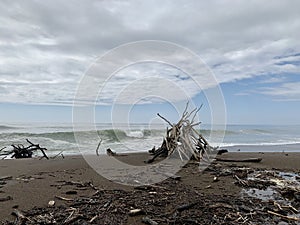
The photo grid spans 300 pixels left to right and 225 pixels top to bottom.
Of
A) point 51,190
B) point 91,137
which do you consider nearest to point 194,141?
point 51,190

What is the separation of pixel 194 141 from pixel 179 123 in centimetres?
83

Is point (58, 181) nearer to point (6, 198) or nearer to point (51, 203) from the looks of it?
point (6, 198)

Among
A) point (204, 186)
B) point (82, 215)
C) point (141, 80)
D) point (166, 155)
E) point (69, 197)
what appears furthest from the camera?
point (166, 155)

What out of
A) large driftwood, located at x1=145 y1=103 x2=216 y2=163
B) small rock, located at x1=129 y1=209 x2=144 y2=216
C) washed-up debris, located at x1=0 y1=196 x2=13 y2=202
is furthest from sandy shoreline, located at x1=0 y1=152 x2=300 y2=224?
large driftwood, located at x1=145 y1=103 x2=216 y2=163

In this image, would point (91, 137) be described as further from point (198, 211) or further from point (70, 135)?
point (198, 211)

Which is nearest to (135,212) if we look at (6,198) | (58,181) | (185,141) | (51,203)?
(51,203)

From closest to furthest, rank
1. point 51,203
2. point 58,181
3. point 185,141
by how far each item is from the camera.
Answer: point 51,203 → point 58,181 → point 185,141

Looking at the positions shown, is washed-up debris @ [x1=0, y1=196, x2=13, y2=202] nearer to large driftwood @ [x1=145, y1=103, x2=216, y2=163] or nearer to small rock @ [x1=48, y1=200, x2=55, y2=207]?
small rock @ [x1=48, y1=200, x2=55, y2=207]

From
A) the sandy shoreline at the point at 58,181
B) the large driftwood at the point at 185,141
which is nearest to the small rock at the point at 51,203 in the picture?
the sandy shoreline at the point at 58,181

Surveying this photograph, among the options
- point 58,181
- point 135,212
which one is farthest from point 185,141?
point 135,212

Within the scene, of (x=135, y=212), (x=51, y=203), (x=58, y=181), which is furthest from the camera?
(x=58, y=181)

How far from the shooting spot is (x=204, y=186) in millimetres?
5664

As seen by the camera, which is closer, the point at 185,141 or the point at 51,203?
the point at 51,203

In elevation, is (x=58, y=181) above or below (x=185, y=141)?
below
